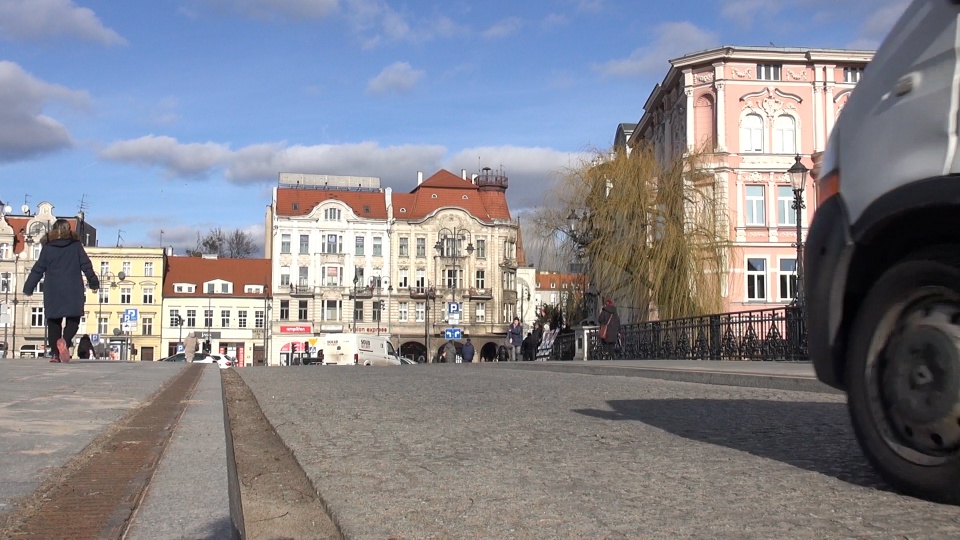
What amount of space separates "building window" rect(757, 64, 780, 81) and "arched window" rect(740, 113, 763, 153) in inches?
77.1

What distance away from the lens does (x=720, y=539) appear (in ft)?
8.87

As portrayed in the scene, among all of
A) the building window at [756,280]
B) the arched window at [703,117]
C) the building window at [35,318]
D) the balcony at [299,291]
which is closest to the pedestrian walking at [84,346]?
the building window at [756,280]

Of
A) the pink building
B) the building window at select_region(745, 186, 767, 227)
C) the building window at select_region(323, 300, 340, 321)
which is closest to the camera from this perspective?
the pink building

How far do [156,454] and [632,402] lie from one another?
4761mm

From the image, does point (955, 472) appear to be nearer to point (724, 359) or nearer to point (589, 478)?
point (589, 478)

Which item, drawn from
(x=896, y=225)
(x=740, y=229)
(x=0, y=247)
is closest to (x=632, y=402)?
(x=896, y=225)

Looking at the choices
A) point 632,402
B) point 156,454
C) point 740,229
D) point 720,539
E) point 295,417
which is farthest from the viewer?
point 740,229

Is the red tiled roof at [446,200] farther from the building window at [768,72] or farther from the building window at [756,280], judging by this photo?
the building window at [756,280]

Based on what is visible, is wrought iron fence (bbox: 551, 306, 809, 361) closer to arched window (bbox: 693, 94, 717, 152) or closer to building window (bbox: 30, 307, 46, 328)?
arched window (bbox: 693, 94, 717, 152)

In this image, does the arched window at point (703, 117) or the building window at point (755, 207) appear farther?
the arched window at point (703, 117)

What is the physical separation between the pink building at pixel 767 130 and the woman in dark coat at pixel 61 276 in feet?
129

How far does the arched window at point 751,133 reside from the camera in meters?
49.1

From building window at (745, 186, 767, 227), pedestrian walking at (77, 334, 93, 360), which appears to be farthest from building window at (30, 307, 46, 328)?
pedestrian walking at (77, 334, 93, 360)

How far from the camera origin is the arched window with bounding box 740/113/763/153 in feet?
161
